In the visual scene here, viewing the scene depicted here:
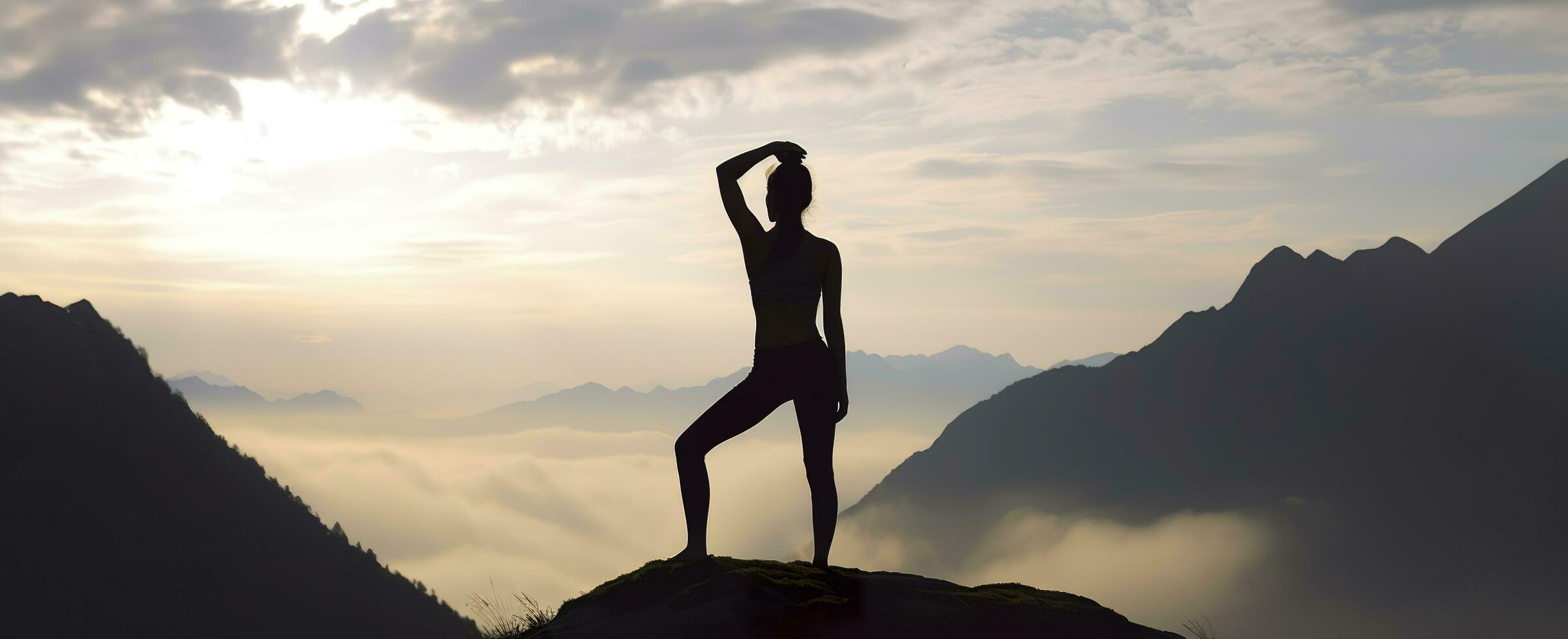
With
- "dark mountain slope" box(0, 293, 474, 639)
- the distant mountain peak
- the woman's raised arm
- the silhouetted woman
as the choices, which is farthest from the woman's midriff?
the distant mountain peak

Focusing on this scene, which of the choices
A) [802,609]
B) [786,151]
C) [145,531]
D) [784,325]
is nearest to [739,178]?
[786,151]

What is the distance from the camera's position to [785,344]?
27.1 feet

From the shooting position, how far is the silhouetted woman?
820cm

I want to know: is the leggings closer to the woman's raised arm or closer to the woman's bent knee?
the woman's bent knee

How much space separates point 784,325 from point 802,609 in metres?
2.17

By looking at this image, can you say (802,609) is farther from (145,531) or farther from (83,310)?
(83,310)

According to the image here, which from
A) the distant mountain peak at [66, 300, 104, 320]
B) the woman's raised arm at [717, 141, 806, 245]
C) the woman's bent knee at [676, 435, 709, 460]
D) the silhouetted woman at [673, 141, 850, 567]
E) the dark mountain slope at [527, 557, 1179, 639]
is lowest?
the dark mountain slope at [527, 557, 1179, 639]

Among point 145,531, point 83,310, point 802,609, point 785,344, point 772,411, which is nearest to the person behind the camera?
point 802,609

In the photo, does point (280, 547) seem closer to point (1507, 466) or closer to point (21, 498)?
point (21, 498)

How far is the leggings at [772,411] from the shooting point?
8141mm

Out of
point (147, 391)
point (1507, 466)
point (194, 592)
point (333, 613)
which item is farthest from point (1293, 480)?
point (147, 391)

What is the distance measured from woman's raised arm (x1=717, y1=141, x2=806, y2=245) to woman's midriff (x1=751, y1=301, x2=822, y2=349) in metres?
0.60

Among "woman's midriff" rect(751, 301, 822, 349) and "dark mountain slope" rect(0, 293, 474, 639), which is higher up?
"woman's midriff" rect(751, 301, 822, 349)

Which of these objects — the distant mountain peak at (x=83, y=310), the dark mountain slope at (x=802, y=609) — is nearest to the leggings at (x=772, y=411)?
the dark mountain slope at (x=802, y=609)
